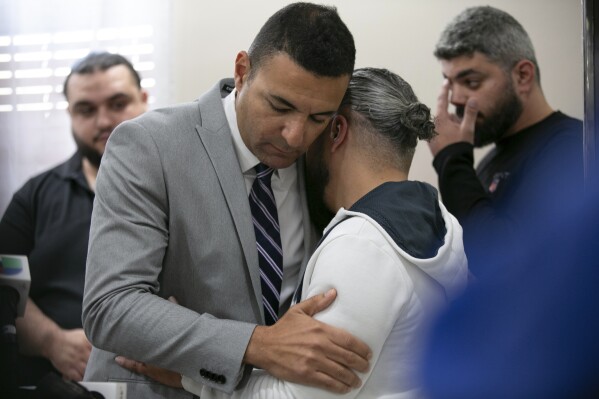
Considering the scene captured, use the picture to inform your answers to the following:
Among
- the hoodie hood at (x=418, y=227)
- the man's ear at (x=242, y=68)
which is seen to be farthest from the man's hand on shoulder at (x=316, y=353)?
the man's ear at (x=242, y=68)

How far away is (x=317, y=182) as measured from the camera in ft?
5.81

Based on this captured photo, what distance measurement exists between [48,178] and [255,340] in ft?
5.34

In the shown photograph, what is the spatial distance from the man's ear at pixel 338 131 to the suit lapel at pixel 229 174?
0.68ft

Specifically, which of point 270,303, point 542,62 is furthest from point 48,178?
point 542,62

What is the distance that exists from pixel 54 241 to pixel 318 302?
4.99 ft

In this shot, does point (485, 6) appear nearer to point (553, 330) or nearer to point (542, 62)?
→ point (542, 62)

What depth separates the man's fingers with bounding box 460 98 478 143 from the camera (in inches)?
99.0

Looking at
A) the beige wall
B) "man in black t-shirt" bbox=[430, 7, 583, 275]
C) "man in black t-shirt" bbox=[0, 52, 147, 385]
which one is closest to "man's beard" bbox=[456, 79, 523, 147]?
"man in black t-shirt" bbox=[430, 7, 583, 275]

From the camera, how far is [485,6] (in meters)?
2.80

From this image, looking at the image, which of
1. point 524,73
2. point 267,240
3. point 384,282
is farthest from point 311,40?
point 524,73

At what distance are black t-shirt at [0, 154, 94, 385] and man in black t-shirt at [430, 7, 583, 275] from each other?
119cm

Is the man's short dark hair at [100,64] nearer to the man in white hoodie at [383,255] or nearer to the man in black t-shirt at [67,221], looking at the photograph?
the man in black t-shirt at [67,221]

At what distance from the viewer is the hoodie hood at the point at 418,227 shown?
58.2 inches

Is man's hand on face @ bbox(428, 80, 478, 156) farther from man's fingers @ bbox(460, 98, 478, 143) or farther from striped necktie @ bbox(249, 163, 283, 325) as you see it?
striped necktie @ bbox(249, 163, 283, 325)
